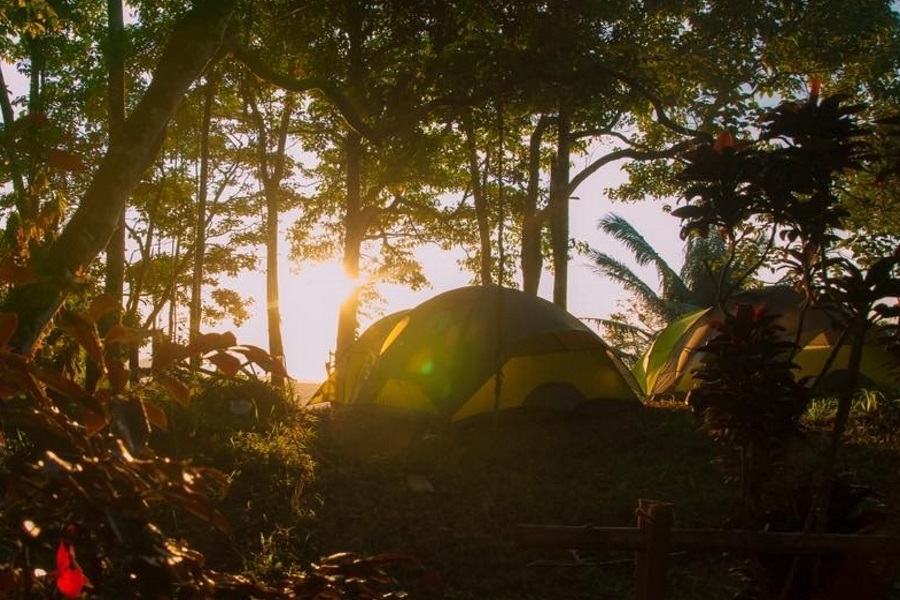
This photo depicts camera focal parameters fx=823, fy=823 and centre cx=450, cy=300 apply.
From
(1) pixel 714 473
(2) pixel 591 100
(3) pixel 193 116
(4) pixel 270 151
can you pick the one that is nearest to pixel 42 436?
(1) pixel 714 473

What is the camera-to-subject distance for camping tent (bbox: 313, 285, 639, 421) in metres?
11.9

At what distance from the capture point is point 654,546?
360 centimetres

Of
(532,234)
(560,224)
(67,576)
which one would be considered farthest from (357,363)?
(67,576)

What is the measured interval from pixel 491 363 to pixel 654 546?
8255mm

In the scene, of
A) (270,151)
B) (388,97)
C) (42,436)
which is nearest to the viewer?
(42,436)

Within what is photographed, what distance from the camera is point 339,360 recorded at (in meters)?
17.4

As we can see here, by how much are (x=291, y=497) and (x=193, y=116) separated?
1201 cm

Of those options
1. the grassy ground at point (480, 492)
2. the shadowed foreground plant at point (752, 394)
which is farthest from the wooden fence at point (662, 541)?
the grassy ground at point (480, 492)

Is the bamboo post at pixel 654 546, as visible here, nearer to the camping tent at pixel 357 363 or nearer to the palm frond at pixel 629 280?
the camping tent at pixel 357 363

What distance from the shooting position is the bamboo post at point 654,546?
3582mm

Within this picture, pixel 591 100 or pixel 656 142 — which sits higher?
pixel 656 142

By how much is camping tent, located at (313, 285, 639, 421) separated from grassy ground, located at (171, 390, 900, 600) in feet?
1.54

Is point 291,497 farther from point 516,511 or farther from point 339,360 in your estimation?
point 339,360

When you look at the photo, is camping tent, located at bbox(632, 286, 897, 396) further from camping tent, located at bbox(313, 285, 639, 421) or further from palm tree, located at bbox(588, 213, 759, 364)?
palm tree, located at bbox(588, 213, 759, 364)
